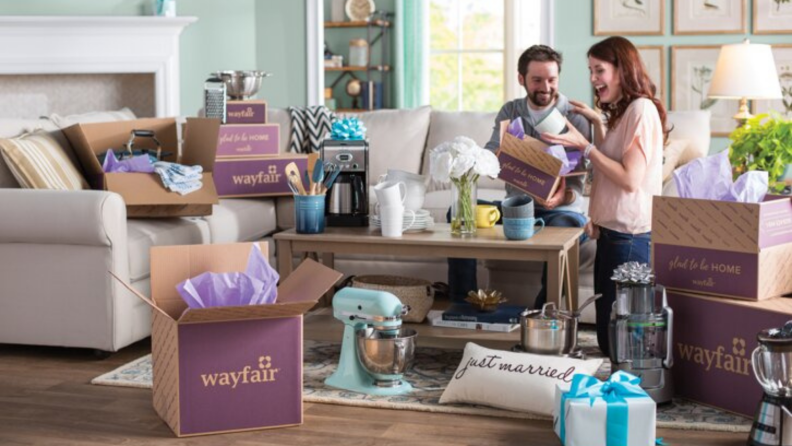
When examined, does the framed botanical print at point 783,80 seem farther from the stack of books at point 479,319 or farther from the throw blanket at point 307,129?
the stack of books at point 479,319

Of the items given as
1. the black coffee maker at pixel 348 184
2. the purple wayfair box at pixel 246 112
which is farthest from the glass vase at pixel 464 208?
the purple wayfair box at pixel 246 112

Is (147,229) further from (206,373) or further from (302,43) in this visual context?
(302,43)

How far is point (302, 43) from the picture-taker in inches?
305

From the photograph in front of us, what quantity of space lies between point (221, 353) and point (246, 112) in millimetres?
2304

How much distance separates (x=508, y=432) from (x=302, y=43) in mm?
5101

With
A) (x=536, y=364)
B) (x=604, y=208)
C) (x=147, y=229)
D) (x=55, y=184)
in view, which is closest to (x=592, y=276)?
(x=604, y=208)

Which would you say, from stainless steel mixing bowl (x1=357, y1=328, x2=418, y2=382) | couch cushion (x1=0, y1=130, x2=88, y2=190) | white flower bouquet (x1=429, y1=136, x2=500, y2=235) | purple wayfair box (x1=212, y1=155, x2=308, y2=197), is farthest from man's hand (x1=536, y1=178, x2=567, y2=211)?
couch cushion (x1=0, y1=130, x2=88, y2=190)

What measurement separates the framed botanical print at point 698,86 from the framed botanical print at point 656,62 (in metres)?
0.06

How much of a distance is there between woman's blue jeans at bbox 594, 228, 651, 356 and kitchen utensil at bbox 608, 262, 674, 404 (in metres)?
0.50

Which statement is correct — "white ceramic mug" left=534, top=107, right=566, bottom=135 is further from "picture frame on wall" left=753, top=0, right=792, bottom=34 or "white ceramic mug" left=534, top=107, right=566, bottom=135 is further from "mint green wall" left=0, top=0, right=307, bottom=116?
"mint green wall" left=0, top=0, right=307, bottom=116

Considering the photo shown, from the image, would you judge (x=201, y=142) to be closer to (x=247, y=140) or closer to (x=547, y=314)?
(x=247, y=140)

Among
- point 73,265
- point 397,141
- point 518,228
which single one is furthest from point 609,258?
point 397,141

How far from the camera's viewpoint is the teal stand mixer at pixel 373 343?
342 cm

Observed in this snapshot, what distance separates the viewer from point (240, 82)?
5375 millimetres
